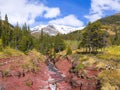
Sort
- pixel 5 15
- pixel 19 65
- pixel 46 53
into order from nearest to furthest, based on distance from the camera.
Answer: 1. pixel 19 65
2. pixel 5 15
3. pixel 46 53

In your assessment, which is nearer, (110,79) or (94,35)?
(110,79)

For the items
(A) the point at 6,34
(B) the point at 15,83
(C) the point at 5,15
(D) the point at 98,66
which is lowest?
(B) the point at 15,83

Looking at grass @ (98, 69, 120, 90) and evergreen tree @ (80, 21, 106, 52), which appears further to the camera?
evergreen tree @ (80, 21, 106, 52)

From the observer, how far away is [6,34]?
5241 inches

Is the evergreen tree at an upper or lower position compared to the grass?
upper

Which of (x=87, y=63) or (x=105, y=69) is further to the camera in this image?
(x=87, y=63)

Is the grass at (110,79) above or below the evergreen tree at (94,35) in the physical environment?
below

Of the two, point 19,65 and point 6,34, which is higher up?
point 6,34

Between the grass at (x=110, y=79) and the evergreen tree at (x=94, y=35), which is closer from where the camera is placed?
the grass at (x=110, y=79)

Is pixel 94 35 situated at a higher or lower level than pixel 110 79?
higher

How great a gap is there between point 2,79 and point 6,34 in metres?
70.7

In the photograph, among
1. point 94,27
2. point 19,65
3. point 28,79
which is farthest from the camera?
point 94,27

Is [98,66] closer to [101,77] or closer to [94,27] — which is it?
[101,77]

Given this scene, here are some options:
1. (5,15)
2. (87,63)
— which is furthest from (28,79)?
(5,15)
